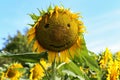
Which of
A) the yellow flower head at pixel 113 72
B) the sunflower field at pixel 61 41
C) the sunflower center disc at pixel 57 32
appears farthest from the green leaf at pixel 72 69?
the yellow flower head at pixel 113 72

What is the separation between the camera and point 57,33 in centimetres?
357

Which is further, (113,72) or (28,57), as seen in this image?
(113,72)

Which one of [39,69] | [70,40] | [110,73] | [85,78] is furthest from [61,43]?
[39,69]

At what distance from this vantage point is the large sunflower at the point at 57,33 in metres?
3.56

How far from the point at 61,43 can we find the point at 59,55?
18cm

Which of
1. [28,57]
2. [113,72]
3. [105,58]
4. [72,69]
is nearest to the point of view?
[28,57]

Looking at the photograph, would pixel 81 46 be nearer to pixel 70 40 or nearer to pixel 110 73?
pixel 70 40

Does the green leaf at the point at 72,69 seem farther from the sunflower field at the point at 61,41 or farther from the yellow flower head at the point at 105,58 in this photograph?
the yellow flower head at the point at 105,58

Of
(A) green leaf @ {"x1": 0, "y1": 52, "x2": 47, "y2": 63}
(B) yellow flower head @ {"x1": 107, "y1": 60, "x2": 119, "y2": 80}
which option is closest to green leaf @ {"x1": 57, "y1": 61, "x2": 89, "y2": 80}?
(A) green leaf @ {"x1": 0, "y1": 52, "x2": 47, "y2": 63}

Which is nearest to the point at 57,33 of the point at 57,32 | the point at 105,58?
the point at 57,32

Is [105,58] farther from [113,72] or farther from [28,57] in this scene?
[28,57]

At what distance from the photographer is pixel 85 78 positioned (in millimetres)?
3684

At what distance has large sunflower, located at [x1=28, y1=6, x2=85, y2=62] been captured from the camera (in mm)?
3559

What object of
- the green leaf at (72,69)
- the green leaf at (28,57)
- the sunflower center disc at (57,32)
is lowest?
the green leaf at (72,69)
